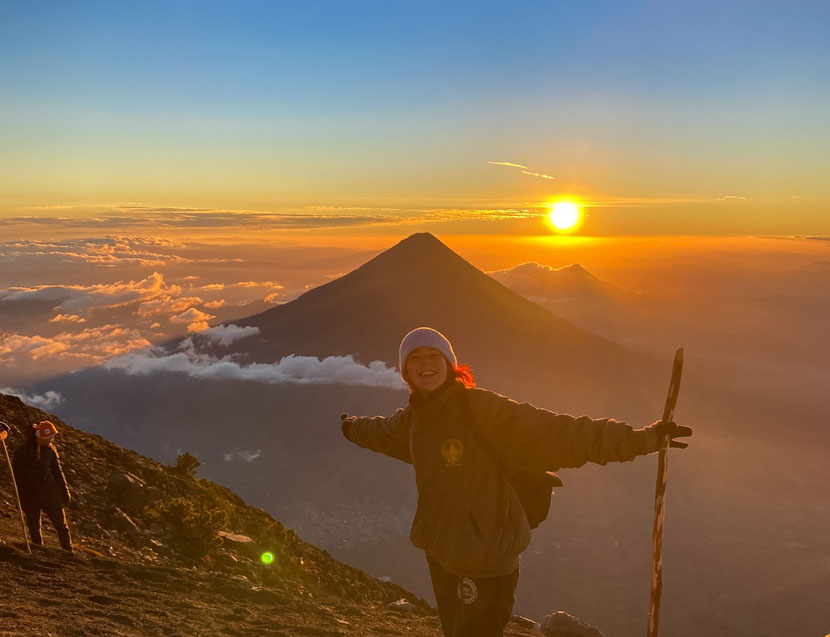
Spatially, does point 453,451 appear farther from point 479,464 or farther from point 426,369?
point 426,369

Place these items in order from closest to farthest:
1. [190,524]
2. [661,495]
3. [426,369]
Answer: [661,495]
[426,369]
[190,524]

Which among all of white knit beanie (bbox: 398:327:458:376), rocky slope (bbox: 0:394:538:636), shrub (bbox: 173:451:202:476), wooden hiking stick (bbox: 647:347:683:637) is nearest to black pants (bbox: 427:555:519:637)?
wooden hiking stick (bbox: 647:347:683:637)

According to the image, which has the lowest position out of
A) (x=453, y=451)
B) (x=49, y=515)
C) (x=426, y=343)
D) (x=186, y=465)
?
(x=186, y=465)

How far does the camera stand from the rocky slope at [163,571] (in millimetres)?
8117

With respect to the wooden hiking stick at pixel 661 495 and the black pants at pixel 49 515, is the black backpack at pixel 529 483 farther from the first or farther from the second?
the black pants at pixel 49 515

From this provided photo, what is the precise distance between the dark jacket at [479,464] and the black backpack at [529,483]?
0.02 m

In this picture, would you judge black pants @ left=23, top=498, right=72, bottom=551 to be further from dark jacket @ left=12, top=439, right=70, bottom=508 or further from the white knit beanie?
the white knit beanie

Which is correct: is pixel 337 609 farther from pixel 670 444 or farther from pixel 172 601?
pixel 670 444

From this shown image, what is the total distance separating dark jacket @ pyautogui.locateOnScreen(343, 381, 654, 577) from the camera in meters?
4.89

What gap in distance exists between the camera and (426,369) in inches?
210

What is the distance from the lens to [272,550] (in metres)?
14.2

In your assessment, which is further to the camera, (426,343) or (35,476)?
(35,476)

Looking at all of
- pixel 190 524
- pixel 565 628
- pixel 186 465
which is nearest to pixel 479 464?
pixel 565 628

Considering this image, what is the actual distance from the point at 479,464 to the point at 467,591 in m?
1.01
